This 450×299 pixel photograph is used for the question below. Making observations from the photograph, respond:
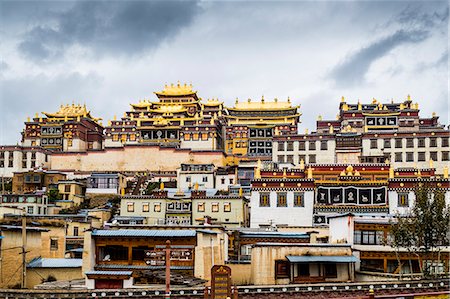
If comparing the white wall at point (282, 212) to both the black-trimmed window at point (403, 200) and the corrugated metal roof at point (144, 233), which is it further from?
the corrugated metal roof at point (144, 233)

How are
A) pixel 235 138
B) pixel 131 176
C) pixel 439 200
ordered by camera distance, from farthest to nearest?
pixel 235 138 → pixel 131 176 → pixel 439 200

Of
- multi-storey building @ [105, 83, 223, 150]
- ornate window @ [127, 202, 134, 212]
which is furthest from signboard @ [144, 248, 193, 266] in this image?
multi-storey building @ [105, 83, 223, 150]

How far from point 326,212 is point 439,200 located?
2540 cm

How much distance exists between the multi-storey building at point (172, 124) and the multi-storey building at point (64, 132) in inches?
183

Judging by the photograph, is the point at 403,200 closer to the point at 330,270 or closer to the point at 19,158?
the point at 330,270

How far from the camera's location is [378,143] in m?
86.9

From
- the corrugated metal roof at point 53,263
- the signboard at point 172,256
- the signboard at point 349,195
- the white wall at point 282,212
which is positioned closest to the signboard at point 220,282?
the signboard at point 172,256

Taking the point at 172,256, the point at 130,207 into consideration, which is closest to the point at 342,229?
the point at 172,256

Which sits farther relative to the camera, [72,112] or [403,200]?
[72,112]

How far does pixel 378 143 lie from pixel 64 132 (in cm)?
5047

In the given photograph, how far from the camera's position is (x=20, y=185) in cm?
8350

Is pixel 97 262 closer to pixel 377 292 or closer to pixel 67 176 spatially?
pixel 377 292

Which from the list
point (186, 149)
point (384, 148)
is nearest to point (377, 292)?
point (384, 148)

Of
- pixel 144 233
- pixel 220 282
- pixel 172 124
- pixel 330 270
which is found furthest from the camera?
pixel 172 124
